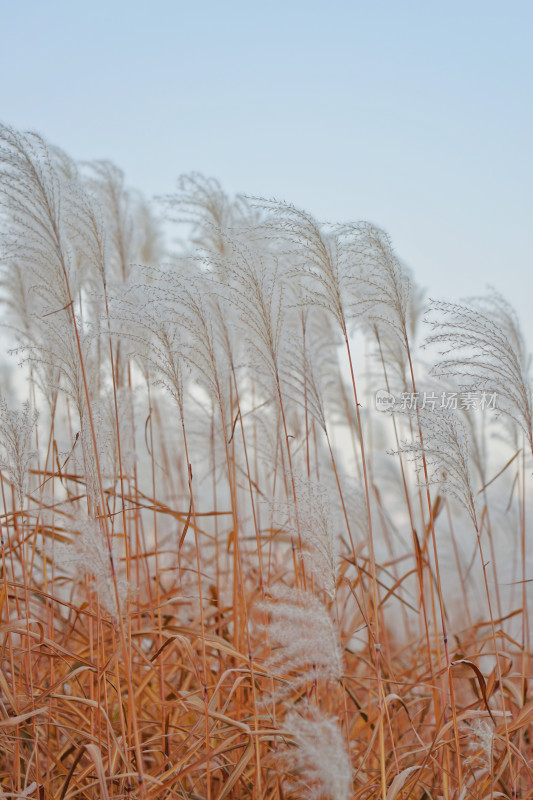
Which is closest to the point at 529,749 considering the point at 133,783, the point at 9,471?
the point at 133,783

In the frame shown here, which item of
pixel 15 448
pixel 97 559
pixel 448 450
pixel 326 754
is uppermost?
pixel 15 448

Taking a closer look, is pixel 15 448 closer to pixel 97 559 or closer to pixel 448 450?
pixel 97 559

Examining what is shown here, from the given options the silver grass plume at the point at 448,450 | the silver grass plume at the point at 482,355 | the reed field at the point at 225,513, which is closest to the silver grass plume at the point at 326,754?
the reed field at the point at 225,513

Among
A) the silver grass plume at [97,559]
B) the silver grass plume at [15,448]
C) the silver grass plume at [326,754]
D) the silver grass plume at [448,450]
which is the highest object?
the silver grass plume at [15,448]

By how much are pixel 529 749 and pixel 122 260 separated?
1911mm

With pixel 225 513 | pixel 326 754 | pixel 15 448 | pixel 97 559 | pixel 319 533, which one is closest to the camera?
pixel 326 754

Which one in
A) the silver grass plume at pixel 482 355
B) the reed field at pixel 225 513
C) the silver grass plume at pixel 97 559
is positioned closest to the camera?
the silver grass plume at pixel 97 559

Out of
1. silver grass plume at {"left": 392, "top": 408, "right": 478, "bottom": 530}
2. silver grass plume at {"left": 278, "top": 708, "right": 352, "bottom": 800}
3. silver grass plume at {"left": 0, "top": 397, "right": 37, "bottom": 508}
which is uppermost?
silver grass plume at {"left": 0, "top": 397, "right": 37, "bottom": 508}

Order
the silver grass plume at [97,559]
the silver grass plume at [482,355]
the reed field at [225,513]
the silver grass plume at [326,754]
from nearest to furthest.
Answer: the silver grass plume at [326,754] → the silver grass plume at [97,559] → the reed field at [225,513] → the silver grass plume at [482,355]

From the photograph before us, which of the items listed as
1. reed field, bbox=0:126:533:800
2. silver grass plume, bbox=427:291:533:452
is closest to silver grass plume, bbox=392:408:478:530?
reed field, bbox=0:126:533:800

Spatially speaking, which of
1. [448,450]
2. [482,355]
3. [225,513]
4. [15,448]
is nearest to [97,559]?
[15,448]

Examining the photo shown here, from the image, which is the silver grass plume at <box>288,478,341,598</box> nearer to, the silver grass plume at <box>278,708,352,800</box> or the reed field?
the reed field

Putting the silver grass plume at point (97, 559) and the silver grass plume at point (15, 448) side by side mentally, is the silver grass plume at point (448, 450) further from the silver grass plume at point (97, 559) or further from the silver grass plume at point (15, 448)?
the silver grass plume at point (15, 448)

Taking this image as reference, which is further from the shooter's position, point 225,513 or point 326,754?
point 225,513
